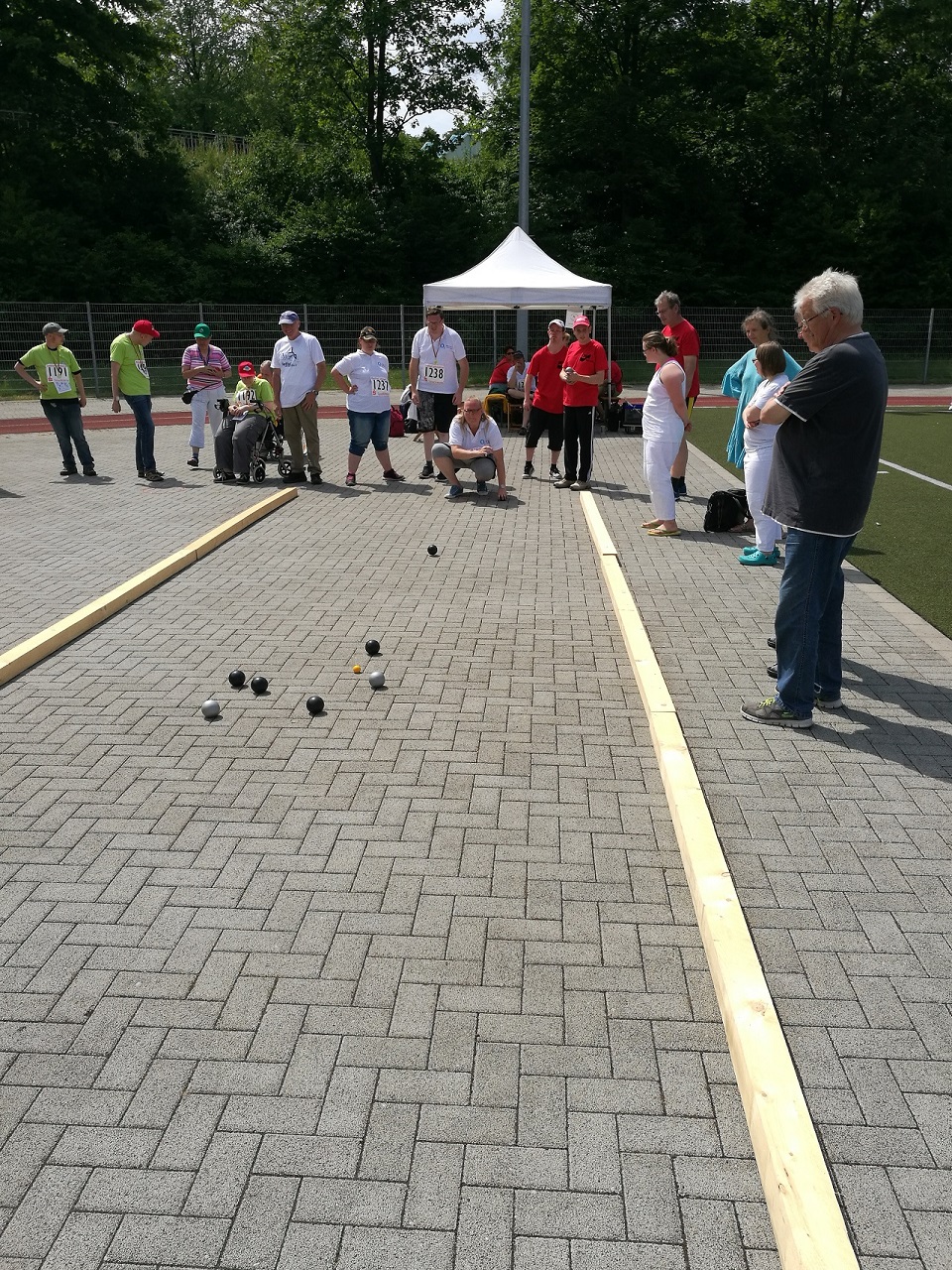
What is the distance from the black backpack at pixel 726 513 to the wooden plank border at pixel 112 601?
190 inches

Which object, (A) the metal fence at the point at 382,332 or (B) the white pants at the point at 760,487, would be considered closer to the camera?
→ (B) the white pants at the point at 760,487

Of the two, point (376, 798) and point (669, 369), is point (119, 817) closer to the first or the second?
point (376, 798)

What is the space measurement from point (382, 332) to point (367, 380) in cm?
1817

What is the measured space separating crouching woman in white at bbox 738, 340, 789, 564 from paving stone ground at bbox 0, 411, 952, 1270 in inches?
82.0

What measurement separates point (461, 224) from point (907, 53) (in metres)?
22.3

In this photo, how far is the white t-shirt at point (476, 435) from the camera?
12.9 meters

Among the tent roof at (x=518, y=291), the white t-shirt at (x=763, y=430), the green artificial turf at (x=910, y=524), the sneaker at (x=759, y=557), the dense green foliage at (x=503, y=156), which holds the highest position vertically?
the dense green foliage at (x=503, y=156)

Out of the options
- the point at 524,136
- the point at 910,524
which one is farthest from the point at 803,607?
the point at 524,136

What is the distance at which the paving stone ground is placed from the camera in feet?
8.78

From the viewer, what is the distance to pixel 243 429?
14492 mm

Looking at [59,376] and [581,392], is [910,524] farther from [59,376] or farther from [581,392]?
[59,376]

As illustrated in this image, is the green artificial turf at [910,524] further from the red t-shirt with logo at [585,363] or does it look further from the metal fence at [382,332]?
the metal fence at [382,332]

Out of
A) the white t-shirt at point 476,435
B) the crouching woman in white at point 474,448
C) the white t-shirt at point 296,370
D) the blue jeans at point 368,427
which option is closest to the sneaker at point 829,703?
the crouching woman in white at point 474,448

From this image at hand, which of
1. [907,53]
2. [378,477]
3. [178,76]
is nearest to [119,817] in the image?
[378,477]
